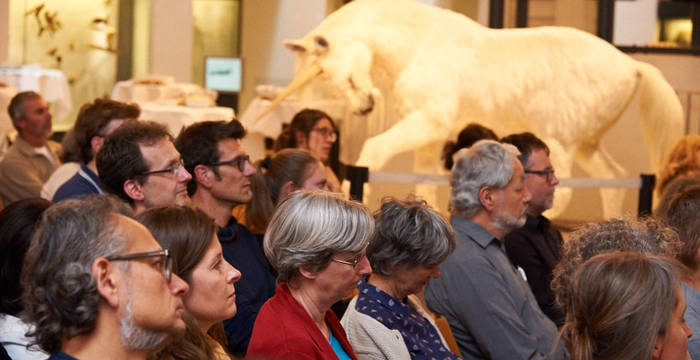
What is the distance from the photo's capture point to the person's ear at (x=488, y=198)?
4207mm

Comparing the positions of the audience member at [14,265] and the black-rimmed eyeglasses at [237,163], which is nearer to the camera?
the audience member at [14,265]

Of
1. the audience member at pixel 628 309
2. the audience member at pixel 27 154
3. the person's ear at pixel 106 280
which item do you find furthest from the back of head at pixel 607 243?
the audience member at pixel 27 154

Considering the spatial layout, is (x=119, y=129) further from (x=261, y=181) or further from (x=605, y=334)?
(x=605, y=334)

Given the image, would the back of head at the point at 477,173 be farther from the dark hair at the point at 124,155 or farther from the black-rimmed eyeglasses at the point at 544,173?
the dark hair at the point at 124,155

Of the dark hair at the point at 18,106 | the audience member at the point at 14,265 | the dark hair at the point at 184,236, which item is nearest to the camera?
the dark hair at the point at 184,236

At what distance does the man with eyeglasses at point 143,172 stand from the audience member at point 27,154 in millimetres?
2647

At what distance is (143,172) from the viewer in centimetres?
388

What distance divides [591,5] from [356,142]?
8.37 ft

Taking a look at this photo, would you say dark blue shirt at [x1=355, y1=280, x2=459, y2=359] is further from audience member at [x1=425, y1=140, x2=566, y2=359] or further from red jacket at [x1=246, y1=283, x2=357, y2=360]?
audience member at [x1=425, y1=140, x2=566, y2=359]

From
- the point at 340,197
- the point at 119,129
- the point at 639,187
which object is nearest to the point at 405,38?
the point at 639,187

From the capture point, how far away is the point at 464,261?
3973 millimetres

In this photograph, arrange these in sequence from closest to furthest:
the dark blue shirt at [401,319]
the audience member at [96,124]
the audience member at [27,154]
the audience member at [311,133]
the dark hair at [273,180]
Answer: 1. the dark blue shirt at [401,319]
2. the dark hair at [273,180]
3. the audience member at [96,124]
4. the audience member at [27,154]
5. the audience member at [311,133]

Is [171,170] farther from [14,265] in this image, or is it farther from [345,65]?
[345,65]

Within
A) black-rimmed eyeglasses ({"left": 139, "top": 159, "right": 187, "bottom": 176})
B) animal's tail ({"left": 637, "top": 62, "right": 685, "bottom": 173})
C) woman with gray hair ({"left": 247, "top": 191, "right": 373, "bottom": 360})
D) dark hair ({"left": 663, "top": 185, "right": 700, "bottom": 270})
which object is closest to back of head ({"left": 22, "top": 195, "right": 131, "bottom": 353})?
woman with gray hair ({"left": 247, "top": 191, "right": 373, "bottom": 360})
